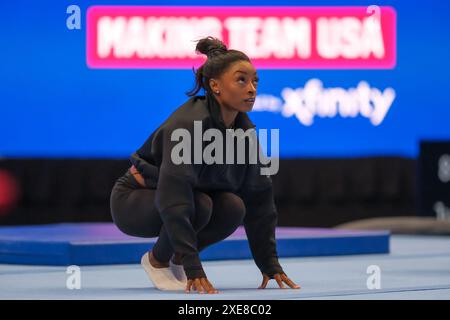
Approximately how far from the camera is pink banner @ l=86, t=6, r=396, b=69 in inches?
277

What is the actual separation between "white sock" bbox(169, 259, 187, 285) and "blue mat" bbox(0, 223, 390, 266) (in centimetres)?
99

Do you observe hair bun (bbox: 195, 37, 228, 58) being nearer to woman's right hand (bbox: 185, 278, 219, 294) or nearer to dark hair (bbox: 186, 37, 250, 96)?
dark hair (bbox: 186, 37, 250, 96)

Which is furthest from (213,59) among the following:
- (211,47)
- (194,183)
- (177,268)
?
(177,268)

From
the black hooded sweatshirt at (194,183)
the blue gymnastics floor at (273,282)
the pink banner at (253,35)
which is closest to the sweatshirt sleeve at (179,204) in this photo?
the black hooded sweatshirt at (194,183)

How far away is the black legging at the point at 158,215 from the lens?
303 centimetres

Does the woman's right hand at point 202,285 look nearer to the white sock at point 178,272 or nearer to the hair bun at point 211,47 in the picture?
the white sock at point 178,272

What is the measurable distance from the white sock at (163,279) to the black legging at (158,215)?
0.04 metres

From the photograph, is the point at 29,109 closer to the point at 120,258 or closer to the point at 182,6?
the point at 182,6

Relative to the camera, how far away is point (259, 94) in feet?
22.7

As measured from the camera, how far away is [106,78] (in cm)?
691

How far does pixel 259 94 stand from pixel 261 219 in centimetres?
385

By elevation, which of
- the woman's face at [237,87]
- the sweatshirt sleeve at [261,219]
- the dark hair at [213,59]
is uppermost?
the dark hair at [213,59]

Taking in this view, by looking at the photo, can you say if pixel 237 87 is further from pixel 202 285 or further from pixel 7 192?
pixel 7 192

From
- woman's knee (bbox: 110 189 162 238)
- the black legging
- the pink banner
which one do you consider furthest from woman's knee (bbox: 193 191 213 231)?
the pink banner
